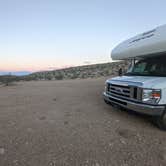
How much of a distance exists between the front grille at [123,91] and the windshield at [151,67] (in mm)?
940

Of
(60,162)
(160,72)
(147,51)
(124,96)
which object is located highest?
(147,51)

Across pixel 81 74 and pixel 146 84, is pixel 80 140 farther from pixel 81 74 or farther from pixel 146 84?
pixel 81 74

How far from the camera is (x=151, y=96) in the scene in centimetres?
402

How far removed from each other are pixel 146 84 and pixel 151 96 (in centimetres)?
31

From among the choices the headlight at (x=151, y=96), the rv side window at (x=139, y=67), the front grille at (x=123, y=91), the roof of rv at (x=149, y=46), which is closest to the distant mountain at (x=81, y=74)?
the rv side window at (x=139, y=67)

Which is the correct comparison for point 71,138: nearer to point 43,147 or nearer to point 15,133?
point 43,147

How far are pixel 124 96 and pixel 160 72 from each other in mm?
1232

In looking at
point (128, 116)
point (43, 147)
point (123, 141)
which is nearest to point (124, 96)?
point (128, 116)

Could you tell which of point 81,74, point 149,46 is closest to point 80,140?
point 149,46

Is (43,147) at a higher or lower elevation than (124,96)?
lower

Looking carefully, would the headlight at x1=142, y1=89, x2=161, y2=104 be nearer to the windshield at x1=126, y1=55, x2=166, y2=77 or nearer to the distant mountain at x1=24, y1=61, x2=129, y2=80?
the windshield at x1=126, y1=55, x2=166, y2=77

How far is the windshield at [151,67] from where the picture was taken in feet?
15.9

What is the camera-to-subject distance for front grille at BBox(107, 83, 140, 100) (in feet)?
14.2

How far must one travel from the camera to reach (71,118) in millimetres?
5391
